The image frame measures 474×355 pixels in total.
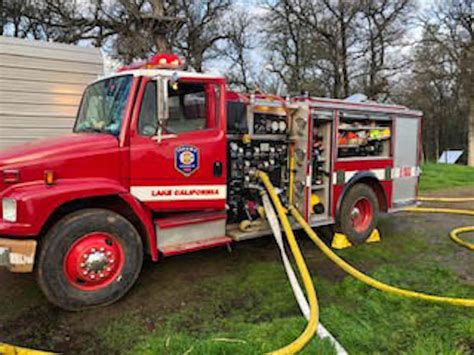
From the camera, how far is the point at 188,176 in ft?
14.7

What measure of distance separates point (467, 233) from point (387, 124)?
90.3 inches

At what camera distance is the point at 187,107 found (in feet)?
15.2

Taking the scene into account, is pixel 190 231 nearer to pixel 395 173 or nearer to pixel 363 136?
pixel 363 136

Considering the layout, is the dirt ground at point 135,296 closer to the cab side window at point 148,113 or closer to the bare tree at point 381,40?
the cab side window at point 148,113

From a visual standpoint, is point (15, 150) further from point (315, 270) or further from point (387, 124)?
point (387, 124)

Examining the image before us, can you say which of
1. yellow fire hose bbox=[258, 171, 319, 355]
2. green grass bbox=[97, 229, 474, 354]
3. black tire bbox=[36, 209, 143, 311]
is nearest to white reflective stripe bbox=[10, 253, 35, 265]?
black tire bbox=[36, 209, 143, 311]

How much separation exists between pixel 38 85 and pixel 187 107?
362 cm

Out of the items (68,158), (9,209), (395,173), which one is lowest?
(9,209)

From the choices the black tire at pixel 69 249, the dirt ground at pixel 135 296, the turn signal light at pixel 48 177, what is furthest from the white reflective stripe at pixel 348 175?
the turn signal light at pixel 48 177

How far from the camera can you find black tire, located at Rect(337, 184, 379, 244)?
5.91 meters

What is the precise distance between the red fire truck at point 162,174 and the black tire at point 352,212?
0.8 inches

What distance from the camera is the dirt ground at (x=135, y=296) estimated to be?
3.41 m

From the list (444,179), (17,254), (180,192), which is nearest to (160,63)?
(180,192)

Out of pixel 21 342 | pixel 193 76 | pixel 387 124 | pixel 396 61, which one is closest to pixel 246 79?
pixel 396 61
